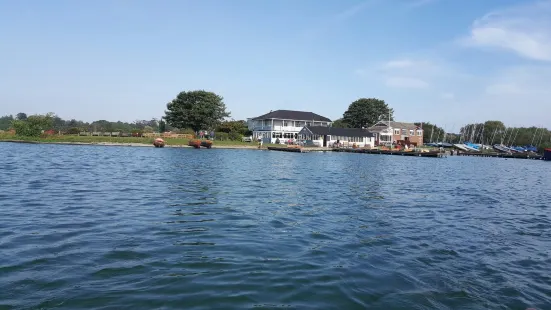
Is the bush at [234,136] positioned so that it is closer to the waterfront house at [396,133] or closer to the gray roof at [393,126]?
the waterfront house at [396,133]

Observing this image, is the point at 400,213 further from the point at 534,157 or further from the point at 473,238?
the point at 534,157

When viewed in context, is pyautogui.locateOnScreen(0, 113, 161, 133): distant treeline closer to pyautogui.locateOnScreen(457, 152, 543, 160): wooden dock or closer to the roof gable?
the roof gable

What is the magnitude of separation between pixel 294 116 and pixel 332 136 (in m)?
11.7

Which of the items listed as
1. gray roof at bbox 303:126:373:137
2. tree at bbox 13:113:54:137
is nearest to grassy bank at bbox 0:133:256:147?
tree at bbox 13:113:54:137

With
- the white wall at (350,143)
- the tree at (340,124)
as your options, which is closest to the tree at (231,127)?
the white wall at (350,143)

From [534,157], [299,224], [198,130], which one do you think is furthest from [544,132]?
[299,224]

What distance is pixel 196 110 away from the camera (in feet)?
274

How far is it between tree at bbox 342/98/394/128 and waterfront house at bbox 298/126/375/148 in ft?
87.6

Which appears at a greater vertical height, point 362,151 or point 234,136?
point 234,136

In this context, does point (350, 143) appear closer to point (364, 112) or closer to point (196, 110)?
point (364, 112)

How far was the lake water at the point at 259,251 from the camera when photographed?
6016 mm

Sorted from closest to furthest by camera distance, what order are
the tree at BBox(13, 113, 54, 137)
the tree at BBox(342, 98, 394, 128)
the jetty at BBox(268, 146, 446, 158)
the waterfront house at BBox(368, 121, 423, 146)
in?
the tree at BBox(13, 113, 54, 137) < the jetty at BBox(268, 146, 446, 158) < the waterfront house at BBox(368, 121, 423, 146) < the tree at BBox(342, 98, 394, 128)

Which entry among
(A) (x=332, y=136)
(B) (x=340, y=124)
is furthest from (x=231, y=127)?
(B) (x=340, y=124)

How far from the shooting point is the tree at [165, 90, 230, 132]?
84125mm
